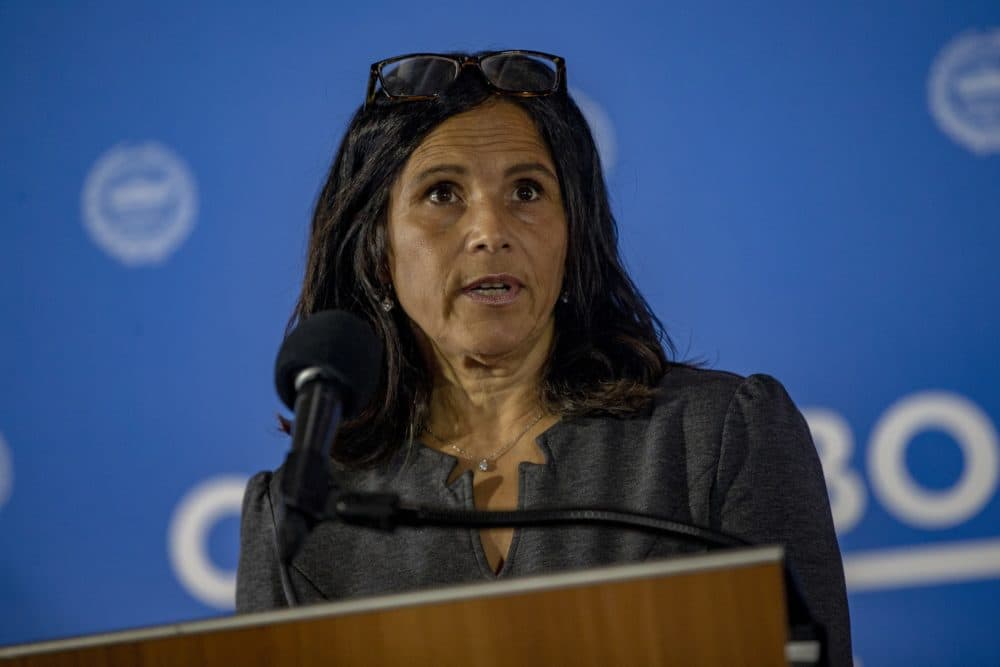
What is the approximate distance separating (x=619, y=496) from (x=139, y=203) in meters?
1.30

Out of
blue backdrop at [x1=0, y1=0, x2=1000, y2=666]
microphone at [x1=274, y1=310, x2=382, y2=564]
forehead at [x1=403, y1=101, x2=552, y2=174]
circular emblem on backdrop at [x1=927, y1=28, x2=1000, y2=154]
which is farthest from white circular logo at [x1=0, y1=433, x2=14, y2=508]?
circular emblem on backdrop at [x1=927, y1=28, x2=1000, y2=154]

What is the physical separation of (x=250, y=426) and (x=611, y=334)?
2.85ft

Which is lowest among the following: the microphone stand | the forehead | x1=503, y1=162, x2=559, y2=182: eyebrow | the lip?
the microphone stand

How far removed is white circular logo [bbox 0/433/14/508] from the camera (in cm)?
252

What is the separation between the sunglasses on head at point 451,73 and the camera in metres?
1.81

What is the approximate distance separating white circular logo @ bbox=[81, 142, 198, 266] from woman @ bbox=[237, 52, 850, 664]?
588mm

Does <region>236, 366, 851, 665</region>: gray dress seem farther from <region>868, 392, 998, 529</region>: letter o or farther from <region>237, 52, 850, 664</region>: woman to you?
<region>868, 392, 998, 529</region>: letter o

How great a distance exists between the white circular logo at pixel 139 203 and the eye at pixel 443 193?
83 centimetres

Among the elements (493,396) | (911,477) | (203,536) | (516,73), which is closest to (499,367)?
(493,396)

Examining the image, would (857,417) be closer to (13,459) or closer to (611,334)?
(611,334)

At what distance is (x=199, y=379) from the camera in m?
2.42

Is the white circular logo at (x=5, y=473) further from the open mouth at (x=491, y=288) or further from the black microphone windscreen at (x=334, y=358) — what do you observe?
the black microphone windscreen at (x=334, y=358)

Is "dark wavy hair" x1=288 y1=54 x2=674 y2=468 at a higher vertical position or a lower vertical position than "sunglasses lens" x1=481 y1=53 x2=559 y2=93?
lower

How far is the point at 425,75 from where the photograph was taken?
1812mm
